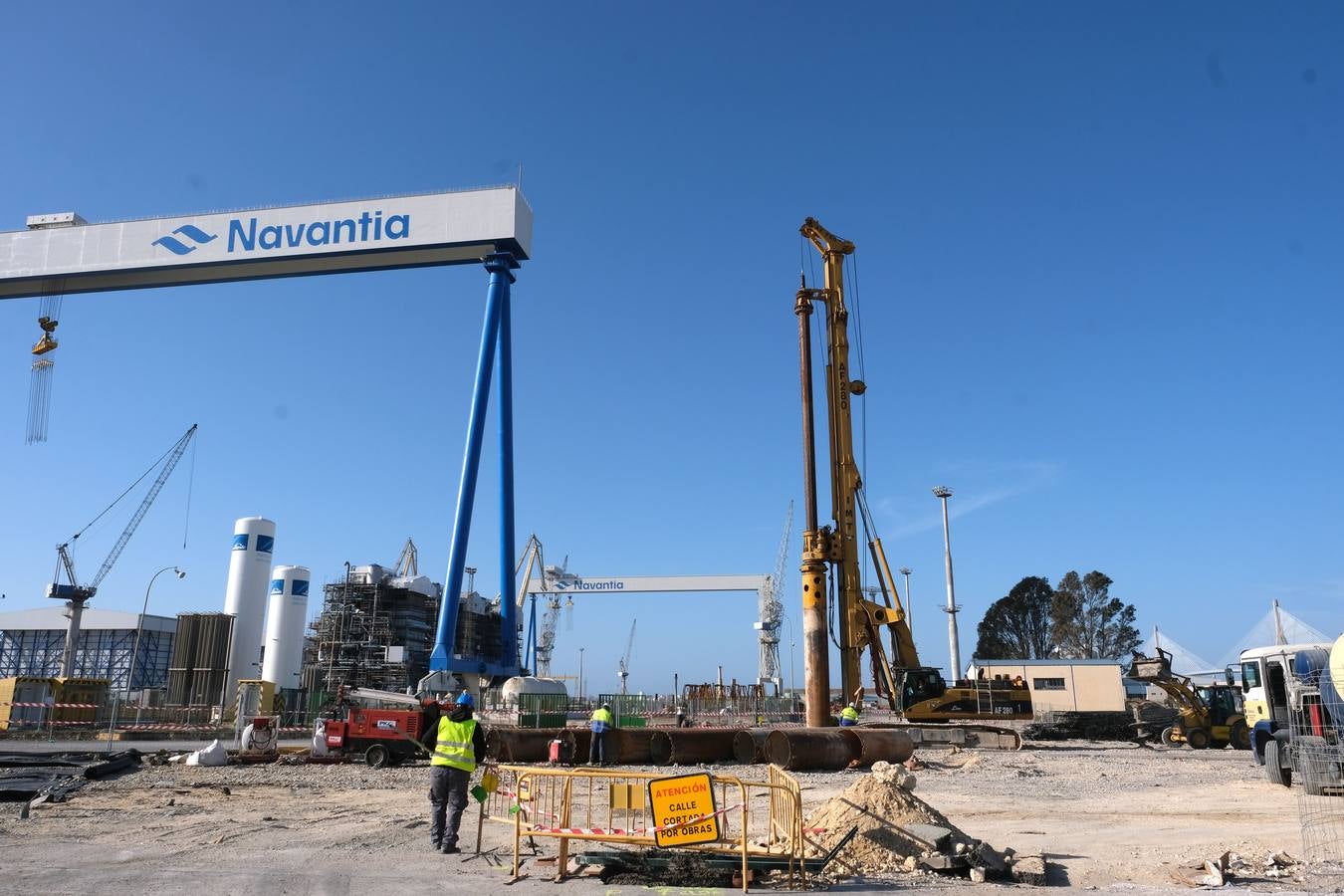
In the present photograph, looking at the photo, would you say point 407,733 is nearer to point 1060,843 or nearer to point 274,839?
point 274,839

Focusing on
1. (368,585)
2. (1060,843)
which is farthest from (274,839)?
(368,585)

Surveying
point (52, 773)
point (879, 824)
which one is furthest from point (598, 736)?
point (879, 824)

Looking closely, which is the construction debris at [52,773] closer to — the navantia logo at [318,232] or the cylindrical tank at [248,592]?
the navantia logo at [318,232]

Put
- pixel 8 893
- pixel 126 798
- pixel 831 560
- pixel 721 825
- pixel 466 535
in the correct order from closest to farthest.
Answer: pixel 8 893, pixel 721 825, pixel 126 798, pixel 831 560, pixel 466 535

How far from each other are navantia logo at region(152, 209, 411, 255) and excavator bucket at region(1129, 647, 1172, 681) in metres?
37.1

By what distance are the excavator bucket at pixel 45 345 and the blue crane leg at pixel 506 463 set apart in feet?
77.4

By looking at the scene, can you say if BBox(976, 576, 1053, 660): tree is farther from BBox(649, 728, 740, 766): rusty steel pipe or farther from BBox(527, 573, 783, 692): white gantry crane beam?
BBox(649, 728, 740, 766): rusty steel pipe

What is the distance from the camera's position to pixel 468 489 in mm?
41188

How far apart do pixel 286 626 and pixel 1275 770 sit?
183ft

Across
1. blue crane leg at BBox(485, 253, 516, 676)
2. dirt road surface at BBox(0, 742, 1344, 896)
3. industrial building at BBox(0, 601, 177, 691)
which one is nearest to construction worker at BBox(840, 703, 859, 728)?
dirt road surface at BBox(0, 742, 1344, 896)

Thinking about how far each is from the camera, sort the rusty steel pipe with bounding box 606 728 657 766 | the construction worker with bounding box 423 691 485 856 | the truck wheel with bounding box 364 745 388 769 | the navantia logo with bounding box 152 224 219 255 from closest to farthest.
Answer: the construction worker with bounding box 423 691 485 856
the rusty steel pipe with bounding box 606 728 657 766
the truck wheel with bounding box 364 745 388 769
the navantia logo with bounding box 152 224 219 255

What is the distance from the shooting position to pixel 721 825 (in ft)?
34.8

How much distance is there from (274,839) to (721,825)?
5663 millimetres

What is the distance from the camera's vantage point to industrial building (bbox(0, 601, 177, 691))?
261 ft
